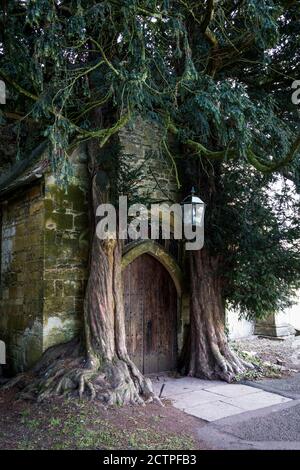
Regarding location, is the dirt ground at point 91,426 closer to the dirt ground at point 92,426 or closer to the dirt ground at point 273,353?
the dirt ground at point 92,426

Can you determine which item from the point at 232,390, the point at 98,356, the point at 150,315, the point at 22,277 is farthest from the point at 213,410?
the point at 22,277

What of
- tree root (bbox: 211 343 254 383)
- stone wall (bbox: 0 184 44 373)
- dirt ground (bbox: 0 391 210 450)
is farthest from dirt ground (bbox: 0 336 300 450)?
tree root (bbox: 211 343 254 383)

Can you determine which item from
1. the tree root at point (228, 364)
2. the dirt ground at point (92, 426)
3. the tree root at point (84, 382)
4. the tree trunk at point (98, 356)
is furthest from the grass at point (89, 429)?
the tree root at point (228, 364)

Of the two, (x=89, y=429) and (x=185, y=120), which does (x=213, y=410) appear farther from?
(x=185, y=120)

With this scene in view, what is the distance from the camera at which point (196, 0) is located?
18.2 feet

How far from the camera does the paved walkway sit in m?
5.67

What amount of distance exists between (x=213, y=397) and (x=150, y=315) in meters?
2.07

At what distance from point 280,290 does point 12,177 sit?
17.1 feet

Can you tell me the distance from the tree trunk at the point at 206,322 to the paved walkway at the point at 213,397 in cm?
40

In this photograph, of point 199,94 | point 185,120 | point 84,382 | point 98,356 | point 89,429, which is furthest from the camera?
point 185,120

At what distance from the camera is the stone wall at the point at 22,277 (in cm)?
674

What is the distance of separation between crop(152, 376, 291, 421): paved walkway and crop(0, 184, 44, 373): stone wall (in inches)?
87.0

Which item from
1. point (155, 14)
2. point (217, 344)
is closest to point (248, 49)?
point (155, 14)

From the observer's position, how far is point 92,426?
468 centimetres
